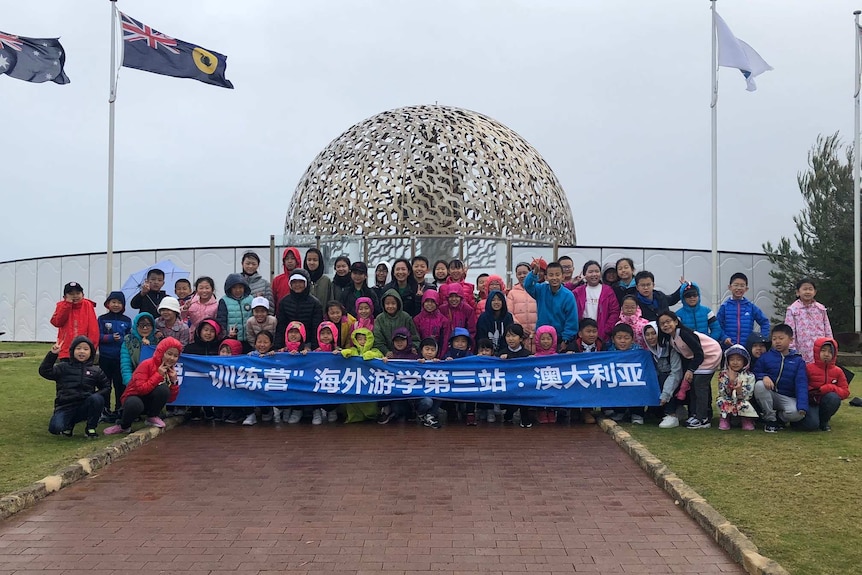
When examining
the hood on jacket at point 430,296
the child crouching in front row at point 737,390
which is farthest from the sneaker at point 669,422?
the hood on jacket at point 430,296

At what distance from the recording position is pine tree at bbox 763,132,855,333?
55.1ft

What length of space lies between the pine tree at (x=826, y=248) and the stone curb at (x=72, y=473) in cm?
1466

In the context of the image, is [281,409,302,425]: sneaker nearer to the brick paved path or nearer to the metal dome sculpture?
the brick paved path

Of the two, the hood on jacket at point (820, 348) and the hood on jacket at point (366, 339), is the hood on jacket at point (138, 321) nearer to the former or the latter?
the hood on jacket at point (366, 339)

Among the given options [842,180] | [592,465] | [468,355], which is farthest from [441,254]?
[842,180]

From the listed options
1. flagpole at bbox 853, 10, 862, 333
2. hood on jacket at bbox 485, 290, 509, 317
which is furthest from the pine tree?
hood on jacket at bbox 485, 290, 509, 317

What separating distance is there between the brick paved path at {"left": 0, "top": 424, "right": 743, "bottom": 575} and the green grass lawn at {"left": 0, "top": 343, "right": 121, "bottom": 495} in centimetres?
40

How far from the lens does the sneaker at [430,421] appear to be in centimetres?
771

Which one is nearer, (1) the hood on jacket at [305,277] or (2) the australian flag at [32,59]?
(1) the hood on jacket at [305,277]

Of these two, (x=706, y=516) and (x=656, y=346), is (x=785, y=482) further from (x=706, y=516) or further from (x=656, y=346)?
(x=656, y=346)

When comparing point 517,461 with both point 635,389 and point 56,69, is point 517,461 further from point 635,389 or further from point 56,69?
point 56,69

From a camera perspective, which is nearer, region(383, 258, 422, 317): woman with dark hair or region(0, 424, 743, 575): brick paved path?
region(0, 424, 743, 575): brick paved path

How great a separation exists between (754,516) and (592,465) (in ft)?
5.81

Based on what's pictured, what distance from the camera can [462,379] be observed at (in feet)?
25.7
